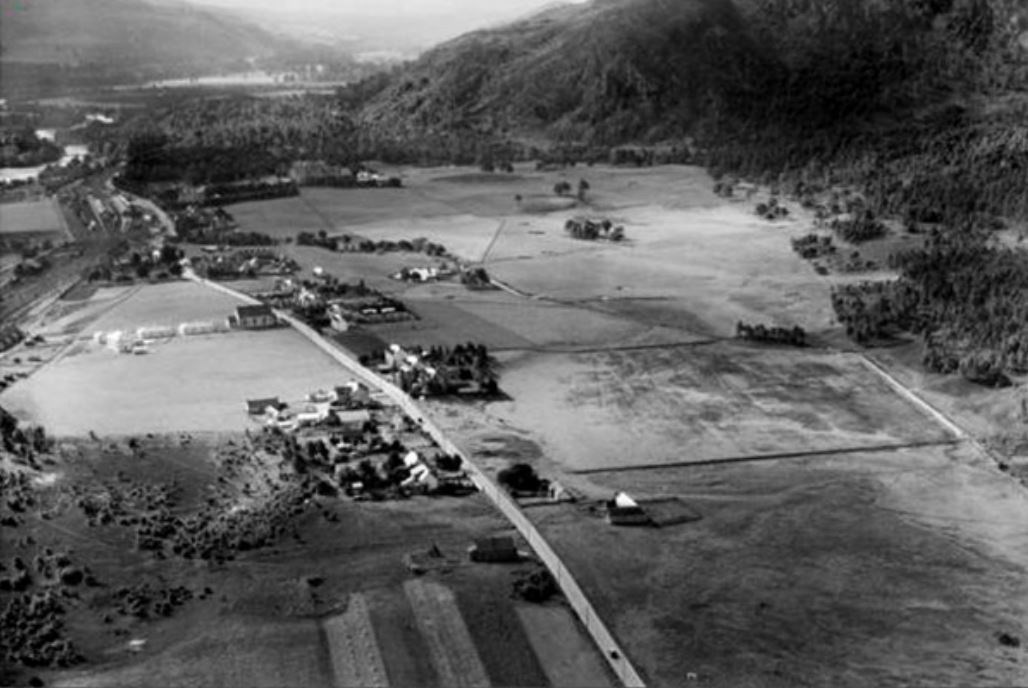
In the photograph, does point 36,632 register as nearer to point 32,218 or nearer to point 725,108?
point 32,218

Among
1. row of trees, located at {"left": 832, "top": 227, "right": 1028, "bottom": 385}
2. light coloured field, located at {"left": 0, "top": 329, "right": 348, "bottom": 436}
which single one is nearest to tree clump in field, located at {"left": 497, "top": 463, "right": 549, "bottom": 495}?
light coloured field, located at {"left": 0, "top": 329, "right": 348, "bottom": 436}

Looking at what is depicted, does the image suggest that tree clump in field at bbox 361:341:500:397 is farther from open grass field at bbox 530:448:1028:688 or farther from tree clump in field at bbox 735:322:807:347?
tree clump in field at bbox 735:322:807:347

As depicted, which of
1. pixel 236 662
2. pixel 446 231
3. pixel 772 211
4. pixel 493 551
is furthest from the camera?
pixel 772 211

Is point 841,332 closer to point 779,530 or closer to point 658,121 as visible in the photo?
point 779,530

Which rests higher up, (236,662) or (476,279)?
(476,279)

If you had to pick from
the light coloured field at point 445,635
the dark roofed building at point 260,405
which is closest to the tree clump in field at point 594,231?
the dark roofed building at point 260,405

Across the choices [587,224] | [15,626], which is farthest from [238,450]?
[587,224]

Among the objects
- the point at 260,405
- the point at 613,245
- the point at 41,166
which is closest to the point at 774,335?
the point at 260,405
